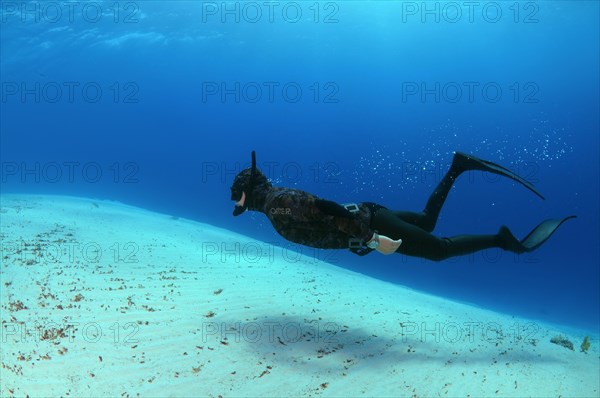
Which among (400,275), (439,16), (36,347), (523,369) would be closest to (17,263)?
(36,347)

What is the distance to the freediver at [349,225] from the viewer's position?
579 cm

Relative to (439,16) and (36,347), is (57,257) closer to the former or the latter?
(36,347)

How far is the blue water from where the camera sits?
38.0 meters

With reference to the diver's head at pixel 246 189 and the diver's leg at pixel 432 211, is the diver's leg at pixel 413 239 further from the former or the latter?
the diver's head at pixel 246 189

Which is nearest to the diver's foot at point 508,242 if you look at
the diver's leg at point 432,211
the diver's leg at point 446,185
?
the diver's leg at point 446,185

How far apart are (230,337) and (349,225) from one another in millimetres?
2737

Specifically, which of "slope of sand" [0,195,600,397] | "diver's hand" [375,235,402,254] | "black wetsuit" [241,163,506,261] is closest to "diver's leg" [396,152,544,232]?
"black wetsuit" [241,163,506,261]

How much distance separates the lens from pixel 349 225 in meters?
5.74

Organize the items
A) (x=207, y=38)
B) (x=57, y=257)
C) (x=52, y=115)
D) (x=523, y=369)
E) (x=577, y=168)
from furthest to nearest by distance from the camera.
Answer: (x=52, y=115), (x=577, y=168), (x=207, y=38), (x=57, y=257), (x=523, y=369)

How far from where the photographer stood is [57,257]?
9.62 m

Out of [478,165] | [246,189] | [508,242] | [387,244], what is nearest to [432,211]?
[478,165]

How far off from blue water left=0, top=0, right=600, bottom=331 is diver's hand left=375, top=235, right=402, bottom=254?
9574 mm

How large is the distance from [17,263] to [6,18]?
143 ft

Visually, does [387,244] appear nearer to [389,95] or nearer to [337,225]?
[337,225]
